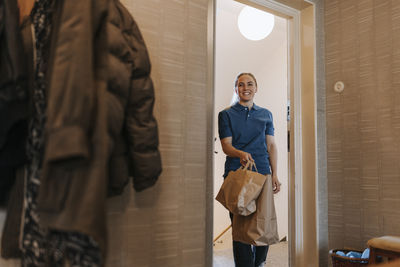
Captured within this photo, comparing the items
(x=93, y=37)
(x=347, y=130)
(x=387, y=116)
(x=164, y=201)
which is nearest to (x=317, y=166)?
(x=347, y=130)

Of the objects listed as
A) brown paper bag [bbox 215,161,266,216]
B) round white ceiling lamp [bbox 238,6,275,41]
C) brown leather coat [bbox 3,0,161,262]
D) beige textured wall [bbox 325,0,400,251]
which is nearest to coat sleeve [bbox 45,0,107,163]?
brown leather coat [bbox 3,0,161,262]

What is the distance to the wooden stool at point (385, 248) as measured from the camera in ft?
5.32

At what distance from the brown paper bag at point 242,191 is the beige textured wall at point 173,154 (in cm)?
40

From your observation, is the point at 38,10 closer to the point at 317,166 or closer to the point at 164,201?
the point at 164,201

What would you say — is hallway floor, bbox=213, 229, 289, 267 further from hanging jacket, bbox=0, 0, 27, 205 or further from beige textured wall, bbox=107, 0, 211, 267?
hanging jacket, bbox=0, 0, 27, 205

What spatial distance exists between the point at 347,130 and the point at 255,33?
1.36 meters

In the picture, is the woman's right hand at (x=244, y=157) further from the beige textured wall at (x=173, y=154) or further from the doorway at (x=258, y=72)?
the doorway at (x=258, y=72)

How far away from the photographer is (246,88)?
246cm

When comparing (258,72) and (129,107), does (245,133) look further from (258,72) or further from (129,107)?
(258,72)

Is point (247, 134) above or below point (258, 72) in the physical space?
below

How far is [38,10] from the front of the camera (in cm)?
110

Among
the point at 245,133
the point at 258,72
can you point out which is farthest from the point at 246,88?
the point at 258,72

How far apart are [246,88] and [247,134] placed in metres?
0.35

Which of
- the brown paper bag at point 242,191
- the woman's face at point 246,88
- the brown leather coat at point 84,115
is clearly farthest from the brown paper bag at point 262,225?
the brown leather coat at point 84,115
